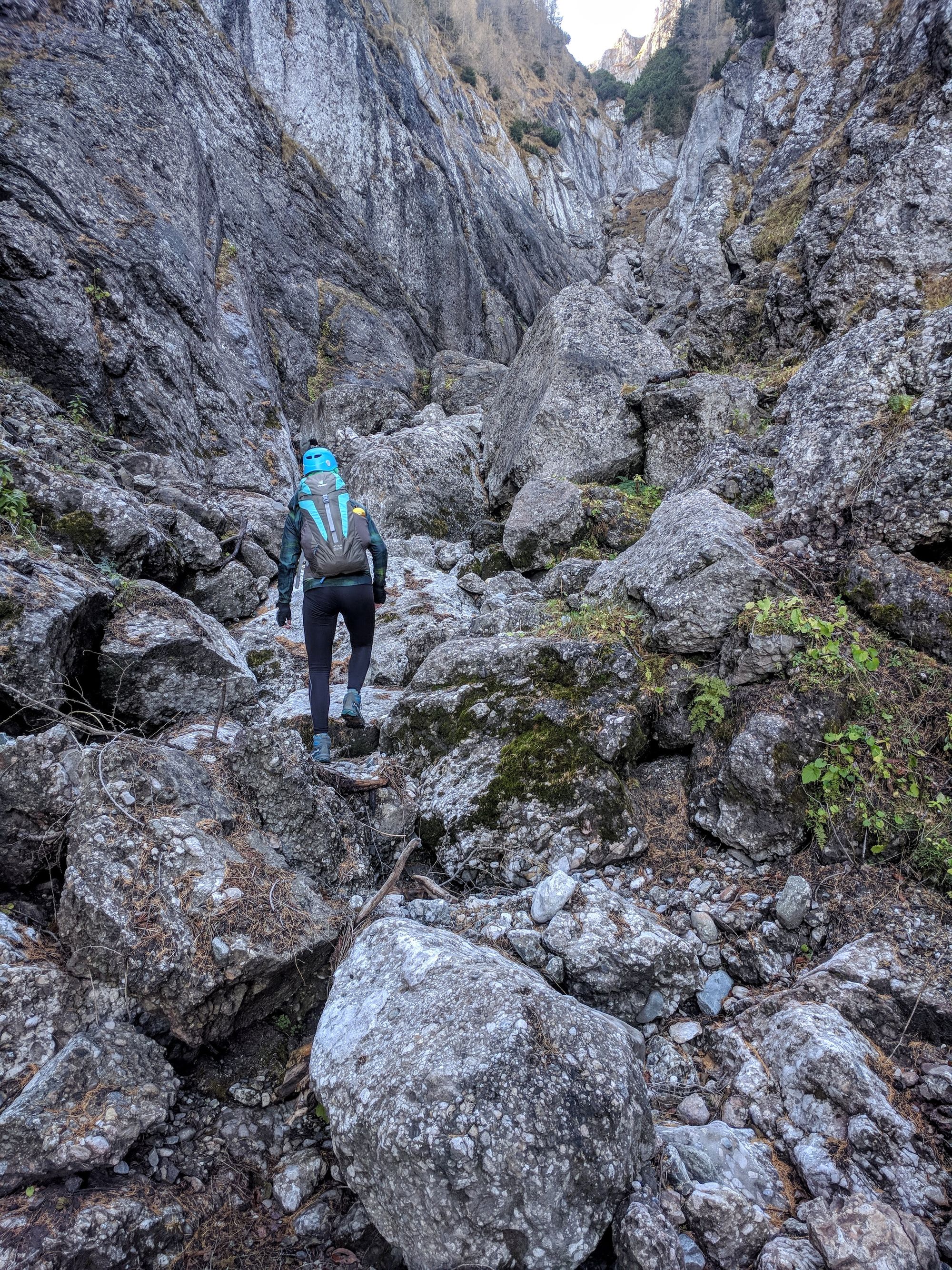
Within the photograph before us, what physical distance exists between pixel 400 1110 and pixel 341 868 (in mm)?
1868

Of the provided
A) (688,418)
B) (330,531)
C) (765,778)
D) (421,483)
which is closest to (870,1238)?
(765,778)

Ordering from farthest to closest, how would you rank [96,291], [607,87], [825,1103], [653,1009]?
[607,87], [96,291], [653,1009], [825,1103]

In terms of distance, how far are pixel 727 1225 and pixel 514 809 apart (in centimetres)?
240

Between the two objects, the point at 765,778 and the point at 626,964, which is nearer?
the point at 626,964

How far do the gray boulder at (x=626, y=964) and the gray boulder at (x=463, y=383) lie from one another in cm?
1755

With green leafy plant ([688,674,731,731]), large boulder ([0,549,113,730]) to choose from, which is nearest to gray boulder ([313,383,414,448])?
large boulder ([0,549,113,730])

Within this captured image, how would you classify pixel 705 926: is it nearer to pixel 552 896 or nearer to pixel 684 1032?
pixel 684 1032

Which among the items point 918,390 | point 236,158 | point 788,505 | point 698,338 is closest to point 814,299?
point 698,338

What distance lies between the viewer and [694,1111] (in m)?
2.66

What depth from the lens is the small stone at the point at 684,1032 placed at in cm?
300

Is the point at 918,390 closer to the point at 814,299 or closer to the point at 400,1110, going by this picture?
the point at 814,299

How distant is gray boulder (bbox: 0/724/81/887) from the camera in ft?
10.5

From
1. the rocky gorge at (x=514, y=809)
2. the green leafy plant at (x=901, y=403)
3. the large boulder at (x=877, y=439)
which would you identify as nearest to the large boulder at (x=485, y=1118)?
the rocky gorge at (x=514, y=809)

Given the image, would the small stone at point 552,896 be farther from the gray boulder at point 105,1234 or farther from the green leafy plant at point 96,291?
the green leafy plant at point 96,291
